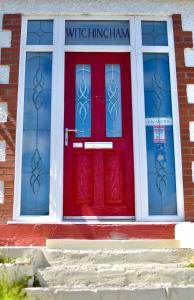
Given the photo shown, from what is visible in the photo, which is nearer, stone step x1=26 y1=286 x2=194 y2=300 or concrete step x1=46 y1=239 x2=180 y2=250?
stone step x1=26 y1=286 x2=194 y2=300

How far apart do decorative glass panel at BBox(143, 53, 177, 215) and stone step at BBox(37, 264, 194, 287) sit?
145 centimetres

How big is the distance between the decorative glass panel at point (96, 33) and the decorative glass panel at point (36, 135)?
0.43m

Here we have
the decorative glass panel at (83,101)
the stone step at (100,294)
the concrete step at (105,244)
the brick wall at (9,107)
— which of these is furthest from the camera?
the decorative glass panel at (83,101)

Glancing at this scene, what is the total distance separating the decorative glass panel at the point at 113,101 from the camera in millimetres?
5438

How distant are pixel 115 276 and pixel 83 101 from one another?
2.50 m

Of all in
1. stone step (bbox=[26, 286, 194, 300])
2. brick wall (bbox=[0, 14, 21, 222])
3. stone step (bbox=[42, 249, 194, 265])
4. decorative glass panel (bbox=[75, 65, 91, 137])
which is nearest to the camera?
stone step (bbox=[26, 286, 194, 300])

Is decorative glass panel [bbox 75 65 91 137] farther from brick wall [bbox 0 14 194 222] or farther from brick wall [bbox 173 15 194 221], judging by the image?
brick wall [bbox 173 15 194 221]

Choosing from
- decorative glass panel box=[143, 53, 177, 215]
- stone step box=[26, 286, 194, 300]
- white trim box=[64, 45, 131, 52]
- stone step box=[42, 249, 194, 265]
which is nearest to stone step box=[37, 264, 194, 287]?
stone step box=[42, 249, 194, 265]

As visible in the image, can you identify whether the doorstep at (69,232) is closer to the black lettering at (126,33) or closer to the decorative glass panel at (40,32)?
the decorative glass panel at (40,32)

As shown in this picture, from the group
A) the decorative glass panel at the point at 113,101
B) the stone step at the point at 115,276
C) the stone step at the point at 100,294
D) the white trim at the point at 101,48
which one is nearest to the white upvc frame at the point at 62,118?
the white trim at the point at 101,48

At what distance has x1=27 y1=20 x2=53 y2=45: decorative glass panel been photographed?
5602 mm

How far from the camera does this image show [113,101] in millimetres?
5523

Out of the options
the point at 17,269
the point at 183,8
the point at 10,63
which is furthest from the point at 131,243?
the point at 183,8

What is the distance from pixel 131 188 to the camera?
17.2ft
